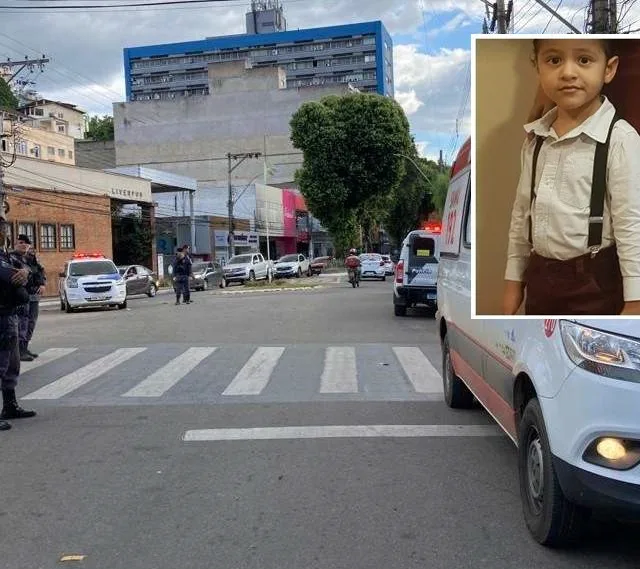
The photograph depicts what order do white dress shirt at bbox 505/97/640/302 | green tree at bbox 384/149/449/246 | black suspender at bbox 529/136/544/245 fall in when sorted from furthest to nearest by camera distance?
green tree at bbox 384/149/449/246
black suspender at bbox 529/136/544/245
white dress shirt at bbox 505/97/640/302

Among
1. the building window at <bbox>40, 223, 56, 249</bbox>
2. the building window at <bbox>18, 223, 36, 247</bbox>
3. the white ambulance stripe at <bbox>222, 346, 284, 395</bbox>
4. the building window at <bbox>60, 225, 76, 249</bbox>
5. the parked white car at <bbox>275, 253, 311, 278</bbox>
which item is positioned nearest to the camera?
the white ambulance stripe at <bbox>222, 346, 284, 395</bbox>

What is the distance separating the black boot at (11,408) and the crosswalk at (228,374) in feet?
2.74

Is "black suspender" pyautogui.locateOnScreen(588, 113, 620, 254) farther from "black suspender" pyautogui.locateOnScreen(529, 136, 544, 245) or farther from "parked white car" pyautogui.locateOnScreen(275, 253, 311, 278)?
"parked white car" pyautogui.locateOnScreen(275, 253, 311, 278)

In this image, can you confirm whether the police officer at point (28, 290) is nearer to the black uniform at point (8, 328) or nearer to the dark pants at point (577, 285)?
the black uniform at point (8, 328)

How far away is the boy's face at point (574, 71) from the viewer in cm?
390

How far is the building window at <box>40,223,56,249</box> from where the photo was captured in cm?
3641

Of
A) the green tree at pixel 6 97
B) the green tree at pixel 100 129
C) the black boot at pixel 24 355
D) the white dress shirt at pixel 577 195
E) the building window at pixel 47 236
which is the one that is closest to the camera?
the white dress shirt at pixel 577 195

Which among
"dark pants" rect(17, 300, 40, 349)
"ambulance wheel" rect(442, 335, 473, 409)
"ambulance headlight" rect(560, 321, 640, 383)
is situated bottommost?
"ambulance wheel" rect(442, 335, 473, 409)

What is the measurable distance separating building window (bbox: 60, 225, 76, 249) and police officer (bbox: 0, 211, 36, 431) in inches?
1270

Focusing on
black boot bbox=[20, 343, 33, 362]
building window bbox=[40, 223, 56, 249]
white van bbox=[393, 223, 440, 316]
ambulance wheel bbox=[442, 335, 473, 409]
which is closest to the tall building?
building window bbox=[40, 223, 56, 249]

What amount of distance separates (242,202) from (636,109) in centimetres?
5597

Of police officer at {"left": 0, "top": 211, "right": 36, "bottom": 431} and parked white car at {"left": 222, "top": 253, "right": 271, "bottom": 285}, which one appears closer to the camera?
police officer at {"left": 0, "top": 211, "right": 36, "bottom": 431}

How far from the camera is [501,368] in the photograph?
4.88m

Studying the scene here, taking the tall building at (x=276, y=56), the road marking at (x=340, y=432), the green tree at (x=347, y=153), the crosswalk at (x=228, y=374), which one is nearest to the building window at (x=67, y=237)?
the green tree at (x=347, y=153)
